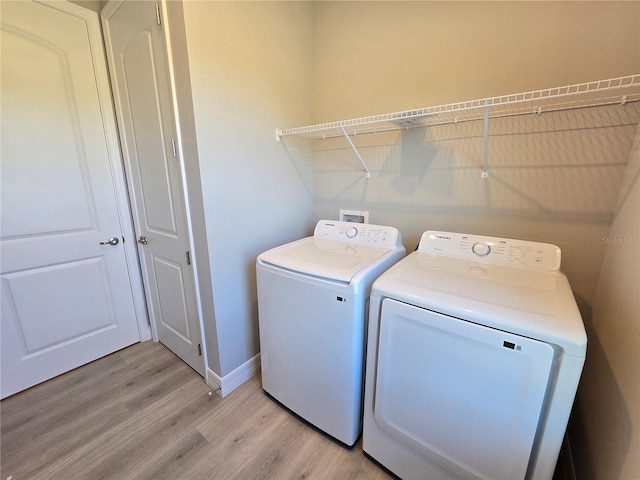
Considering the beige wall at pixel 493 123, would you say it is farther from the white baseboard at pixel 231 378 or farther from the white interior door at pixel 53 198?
the white interior door at pixel 53 198

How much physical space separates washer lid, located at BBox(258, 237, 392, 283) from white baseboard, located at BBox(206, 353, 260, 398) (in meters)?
0.84

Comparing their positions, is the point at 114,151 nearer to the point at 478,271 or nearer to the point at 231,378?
the point at 231,378

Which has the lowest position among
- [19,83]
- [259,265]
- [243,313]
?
[243,313]

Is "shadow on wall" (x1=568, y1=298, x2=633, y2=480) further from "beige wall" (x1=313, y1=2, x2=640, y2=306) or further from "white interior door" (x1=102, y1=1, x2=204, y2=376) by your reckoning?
"white interior door" (x1=102, y1=1, x2=204, y2=376)

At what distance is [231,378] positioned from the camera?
1.68 metres

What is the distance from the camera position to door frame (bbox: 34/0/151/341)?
1.67m

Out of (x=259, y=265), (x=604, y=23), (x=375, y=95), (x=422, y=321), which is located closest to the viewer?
(x=422, y=321)

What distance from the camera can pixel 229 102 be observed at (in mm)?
1442

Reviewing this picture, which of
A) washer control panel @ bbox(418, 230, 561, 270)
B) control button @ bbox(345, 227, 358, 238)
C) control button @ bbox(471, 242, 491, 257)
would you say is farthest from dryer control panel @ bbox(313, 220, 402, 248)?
control button @ bbox(471, 242, 491, 257)

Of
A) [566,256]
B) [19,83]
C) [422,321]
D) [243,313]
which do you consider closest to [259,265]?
[243,313]

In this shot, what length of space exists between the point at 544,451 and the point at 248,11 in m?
2.30

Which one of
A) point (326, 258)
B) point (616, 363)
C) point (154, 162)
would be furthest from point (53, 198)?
point (616, 363)

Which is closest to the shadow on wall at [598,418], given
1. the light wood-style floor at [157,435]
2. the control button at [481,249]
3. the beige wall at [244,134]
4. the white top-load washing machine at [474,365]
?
the white top-load washing machine at [474,365]

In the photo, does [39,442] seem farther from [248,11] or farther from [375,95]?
[375,95]
